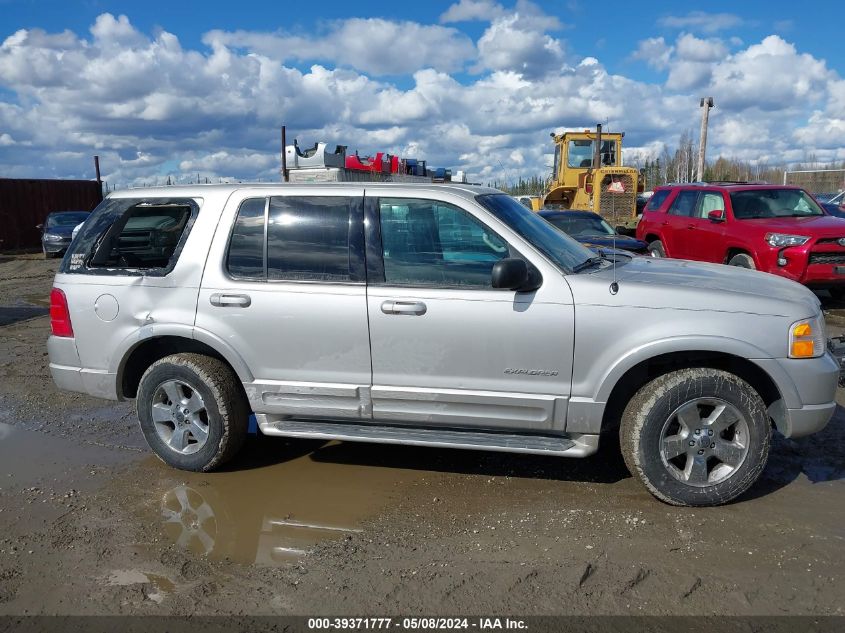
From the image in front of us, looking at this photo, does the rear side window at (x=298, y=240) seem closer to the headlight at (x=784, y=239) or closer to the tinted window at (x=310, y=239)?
the tinted window at (x=310, y=239)

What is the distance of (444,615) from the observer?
10.1ft

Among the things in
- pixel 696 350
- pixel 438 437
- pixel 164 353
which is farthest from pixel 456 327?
pixel 164 353

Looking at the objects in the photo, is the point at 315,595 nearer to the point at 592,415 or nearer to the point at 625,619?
the point at 625,619

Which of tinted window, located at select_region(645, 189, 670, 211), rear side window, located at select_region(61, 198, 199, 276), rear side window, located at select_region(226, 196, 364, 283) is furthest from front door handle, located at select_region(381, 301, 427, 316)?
tinted window, located at select_region(645, 189, 670, 211)

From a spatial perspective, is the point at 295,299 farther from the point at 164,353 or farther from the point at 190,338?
the point at 164,353

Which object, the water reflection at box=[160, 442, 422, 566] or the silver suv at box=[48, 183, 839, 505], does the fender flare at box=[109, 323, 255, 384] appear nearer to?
the silver suv at box=[48, 183, 839, 505]

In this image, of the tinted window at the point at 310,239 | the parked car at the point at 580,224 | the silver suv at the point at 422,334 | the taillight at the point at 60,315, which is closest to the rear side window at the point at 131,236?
the silver suv at the point at 422,334

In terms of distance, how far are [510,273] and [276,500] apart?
2026mm

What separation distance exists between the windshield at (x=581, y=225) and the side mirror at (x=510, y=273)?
27.5ft

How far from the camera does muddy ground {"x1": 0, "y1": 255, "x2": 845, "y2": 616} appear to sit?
3.21m

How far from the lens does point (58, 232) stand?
2092 centimetres

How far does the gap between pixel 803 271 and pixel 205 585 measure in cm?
854

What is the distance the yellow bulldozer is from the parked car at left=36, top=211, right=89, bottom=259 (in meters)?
14.7

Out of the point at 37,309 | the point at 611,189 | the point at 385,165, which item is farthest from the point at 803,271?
the point at 385,165
